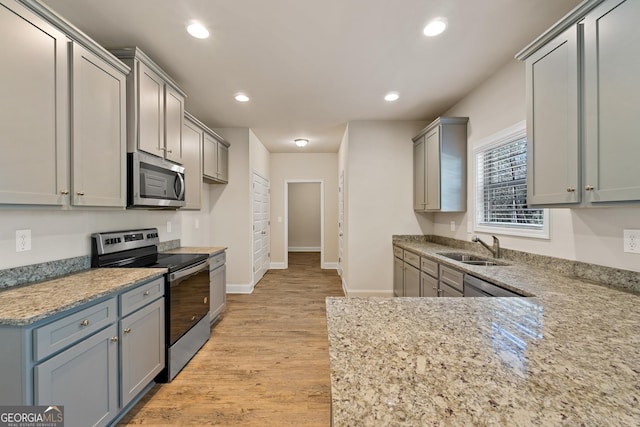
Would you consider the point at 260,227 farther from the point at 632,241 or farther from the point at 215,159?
the point at 632,241

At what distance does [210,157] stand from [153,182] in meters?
1.49

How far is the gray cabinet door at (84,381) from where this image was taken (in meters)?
1.22

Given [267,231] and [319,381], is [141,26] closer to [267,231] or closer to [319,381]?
[319,381]

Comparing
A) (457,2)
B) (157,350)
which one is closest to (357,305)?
(157,350)

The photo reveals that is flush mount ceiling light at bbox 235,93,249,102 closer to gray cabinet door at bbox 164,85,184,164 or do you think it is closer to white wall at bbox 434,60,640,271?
gray cabinet door at bbox 164,85,184,164

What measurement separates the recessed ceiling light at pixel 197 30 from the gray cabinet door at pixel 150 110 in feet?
1.66

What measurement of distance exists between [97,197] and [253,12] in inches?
65.4

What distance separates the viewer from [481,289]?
1.90m

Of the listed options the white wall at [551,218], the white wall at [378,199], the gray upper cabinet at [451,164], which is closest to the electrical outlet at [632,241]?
the white wall at [551,218]

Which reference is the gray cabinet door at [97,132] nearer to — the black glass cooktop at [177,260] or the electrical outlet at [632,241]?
the black glass cooktop at [177,260]

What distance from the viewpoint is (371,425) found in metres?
0.52

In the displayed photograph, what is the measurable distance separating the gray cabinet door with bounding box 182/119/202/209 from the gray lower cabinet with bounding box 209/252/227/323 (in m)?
0.72

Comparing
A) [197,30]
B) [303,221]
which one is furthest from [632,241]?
[303,221]

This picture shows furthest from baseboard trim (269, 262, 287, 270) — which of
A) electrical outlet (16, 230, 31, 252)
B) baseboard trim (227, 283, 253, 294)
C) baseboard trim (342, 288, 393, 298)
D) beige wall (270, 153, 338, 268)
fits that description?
electrical outlet (16, 230, 31, 252)
